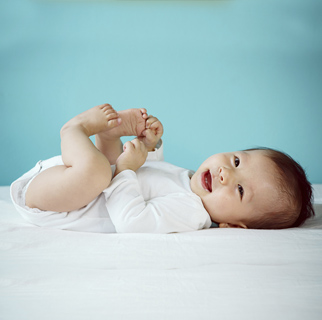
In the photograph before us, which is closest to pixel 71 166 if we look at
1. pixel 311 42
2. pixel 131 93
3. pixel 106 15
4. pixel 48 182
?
pixel 48 182

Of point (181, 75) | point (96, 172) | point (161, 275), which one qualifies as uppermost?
point (181, 75)

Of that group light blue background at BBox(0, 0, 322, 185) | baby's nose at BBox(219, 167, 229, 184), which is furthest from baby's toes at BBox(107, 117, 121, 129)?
light blue background at BBox(0, 0, 322, 185)

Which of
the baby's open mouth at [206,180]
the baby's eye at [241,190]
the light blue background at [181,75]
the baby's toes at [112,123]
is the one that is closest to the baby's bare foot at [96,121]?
the baby's toes at [112,123]

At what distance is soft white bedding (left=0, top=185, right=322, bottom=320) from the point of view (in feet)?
2.07

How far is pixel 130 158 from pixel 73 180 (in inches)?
8.1

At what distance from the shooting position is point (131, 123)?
138 cm

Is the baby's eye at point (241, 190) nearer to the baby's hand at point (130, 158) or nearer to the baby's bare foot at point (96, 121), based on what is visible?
the baby's hand at point (130, 158)

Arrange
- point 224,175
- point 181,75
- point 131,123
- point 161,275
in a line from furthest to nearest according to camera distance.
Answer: point 181,75 → point 131,123 → point 224,175 → point 161,275

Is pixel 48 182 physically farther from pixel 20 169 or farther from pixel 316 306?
pixel 20 169

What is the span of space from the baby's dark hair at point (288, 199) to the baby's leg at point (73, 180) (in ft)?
1.56

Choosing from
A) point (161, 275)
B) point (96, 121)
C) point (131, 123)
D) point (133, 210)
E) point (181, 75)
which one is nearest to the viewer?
point (161, 275)

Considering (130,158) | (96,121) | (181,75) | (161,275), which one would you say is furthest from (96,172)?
(181,75)

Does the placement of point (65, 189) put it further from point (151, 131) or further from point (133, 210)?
point (151, 131)

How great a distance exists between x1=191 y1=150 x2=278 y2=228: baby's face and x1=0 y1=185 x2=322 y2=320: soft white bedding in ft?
0.41
